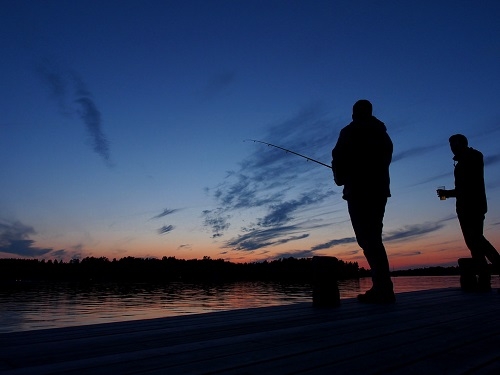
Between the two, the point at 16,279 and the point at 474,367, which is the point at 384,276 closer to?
the point at 474,367

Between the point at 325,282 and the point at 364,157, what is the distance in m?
1.79

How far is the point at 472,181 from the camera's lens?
6.91 m

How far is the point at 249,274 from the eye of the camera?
567ft

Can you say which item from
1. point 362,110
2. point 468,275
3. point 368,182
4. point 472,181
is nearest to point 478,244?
point 468,275

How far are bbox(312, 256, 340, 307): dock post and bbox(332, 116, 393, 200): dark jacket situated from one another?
3.17 feet

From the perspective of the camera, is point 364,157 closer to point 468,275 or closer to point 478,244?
point 478,244

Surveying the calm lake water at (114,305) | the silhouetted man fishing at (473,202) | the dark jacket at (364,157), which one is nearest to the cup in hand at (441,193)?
the silhouetted man fishing at (473,202)

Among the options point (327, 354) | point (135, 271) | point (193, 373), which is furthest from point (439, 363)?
point (135, 271)

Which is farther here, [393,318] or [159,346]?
[393,318]

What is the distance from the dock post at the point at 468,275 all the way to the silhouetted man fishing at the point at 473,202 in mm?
65

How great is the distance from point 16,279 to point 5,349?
163734 millimetres

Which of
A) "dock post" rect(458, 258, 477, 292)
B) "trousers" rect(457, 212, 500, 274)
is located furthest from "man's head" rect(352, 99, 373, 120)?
"dock post" rect(458, 258, 477, 292)

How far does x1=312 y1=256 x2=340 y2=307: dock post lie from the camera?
4766 mm

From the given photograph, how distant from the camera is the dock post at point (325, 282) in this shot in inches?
188
